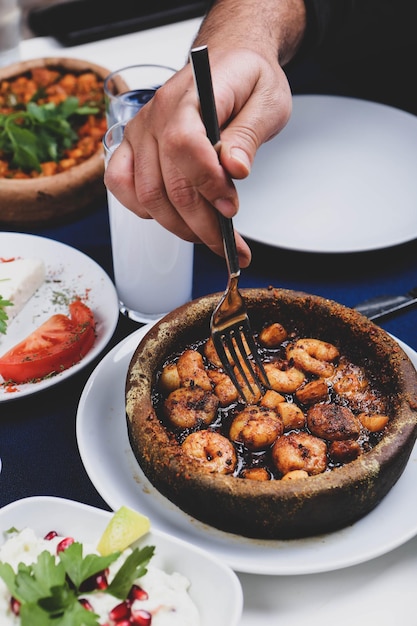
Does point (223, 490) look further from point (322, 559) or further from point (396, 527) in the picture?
point (396, 527)

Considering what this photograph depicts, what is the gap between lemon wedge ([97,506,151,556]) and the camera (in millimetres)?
1115

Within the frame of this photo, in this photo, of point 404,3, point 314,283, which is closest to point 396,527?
point 314,283

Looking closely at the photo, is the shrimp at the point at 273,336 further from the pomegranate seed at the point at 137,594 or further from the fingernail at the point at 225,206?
the pomegranate seed at the point at 137,594

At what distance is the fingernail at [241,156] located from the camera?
128 cm

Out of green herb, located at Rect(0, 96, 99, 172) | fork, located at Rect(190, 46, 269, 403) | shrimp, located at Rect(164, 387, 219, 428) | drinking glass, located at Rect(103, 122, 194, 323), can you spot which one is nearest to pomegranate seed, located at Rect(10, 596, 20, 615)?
shrimp, located at Rect(164, 387, 219, 428)

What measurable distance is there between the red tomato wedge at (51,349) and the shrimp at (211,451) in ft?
1.35

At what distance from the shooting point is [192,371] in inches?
56.6

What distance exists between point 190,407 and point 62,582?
1.36ft

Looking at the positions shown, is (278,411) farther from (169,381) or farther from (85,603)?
(85,603)

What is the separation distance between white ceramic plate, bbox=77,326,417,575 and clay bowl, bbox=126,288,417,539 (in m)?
0.02

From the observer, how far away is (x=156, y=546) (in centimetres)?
113

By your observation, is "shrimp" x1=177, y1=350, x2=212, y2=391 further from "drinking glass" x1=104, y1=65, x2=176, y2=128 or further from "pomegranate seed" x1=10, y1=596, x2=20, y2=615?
"drinking glass" x1=104, y1=65, x2=176, y2=128

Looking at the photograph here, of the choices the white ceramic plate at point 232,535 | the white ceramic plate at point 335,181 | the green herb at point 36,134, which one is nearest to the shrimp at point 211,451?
the white ceramic plate at point 232,535

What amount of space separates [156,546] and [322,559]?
0.27 meters
